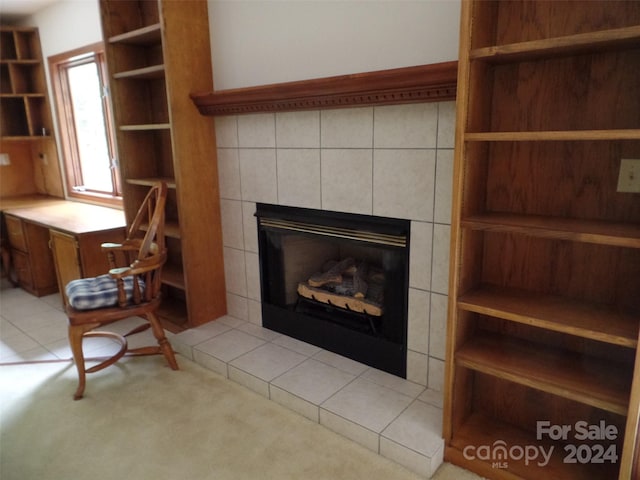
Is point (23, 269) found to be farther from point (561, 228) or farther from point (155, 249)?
point (561, 228)

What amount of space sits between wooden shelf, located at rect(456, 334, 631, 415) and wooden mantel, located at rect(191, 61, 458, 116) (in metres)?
0.98

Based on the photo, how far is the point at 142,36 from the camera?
8.53 ft

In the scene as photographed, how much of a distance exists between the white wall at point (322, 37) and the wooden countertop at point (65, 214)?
140 cm

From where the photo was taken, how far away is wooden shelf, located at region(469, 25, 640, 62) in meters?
1.15

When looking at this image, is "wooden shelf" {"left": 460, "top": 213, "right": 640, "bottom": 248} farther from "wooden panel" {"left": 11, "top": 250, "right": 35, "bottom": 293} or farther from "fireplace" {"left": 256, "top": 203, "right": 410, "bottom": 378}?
"wooden panel" {"left": 11, "top": 250, "right": 35, "bottom": 293}

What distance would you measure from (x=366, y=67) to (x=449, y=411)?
1.49 meters

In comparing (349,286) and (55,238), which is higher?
(55,238)

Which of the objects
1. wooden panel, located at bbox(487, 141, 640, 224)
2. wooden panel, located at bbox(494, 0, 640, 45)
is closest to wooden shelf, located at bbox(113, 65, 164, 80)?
wooden panel, located at bbox(494, 0, 640, 45)

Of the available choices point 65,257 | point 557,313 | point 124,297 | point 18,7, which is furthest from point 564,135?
point 18,7

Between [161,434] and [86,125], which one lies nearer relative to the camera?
[161,434]

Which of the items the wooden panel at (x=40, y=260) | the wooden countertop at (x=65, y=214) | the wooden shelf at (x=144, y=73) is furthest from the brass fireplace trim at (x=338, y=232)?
the wooden panel at (x=40, y=260)

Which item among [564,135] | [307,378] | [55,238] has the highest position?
[564,135]

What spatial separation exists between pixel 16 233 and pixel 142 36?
2.20m

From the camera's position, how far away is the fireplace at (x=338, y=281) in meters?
2.09
